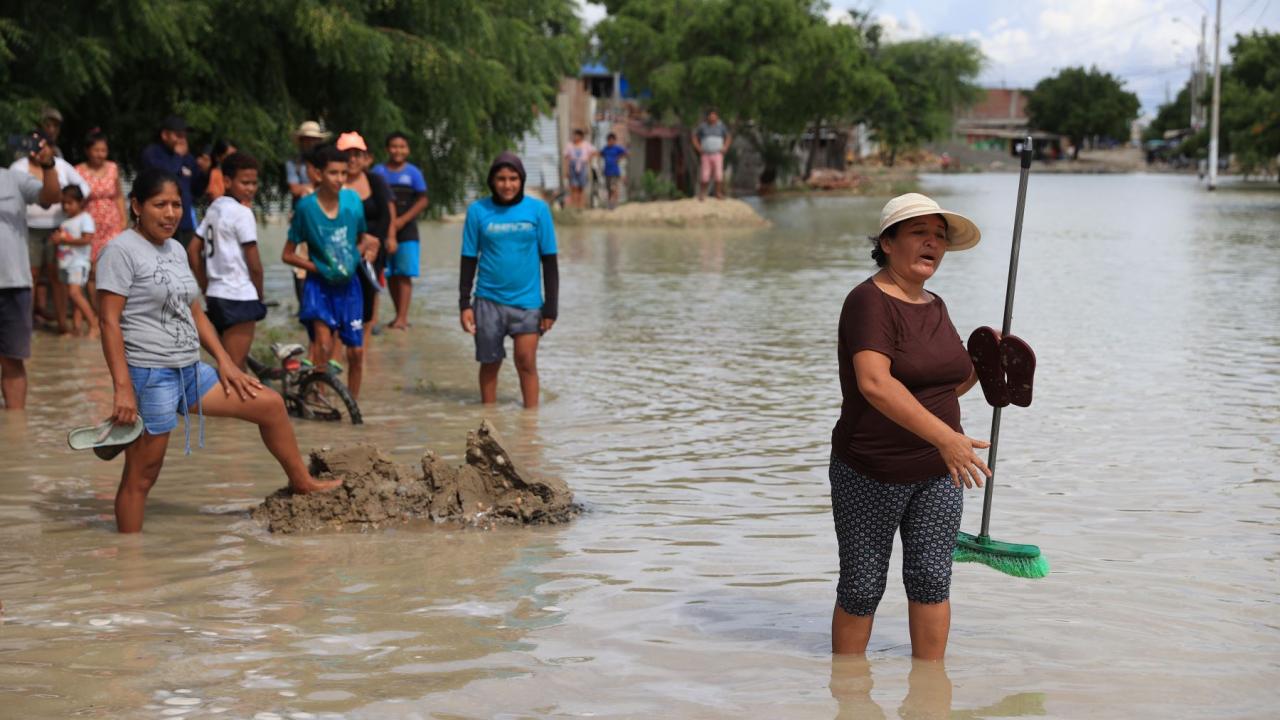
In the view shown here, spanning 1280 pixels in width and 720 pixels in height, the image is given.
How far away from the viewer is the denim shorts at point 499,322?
33.0ft

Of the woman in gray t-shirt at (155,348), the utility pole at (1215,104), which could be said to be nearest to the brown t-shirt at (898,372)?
the woman in gray t-shirt at (155,348)

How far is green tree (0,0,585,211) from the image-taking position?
43.5 ft

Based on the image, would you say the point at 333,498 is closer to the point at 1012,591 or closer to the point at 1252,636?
the point at 1012,591

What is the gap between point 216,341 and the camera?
22.6ft

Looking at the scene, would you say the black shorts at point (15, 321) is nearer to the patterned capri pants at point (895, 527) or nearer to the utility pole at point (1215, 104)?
the patterned capri pants at point (895, 527)

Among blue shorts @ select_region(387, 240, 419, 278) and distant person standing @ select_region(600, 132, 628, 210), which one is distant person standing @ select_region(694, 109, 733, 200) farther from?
blue shorts @ select_region(387, 240, 419, 278)

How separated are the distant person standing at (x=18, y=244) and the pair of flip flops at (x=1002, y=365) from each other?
19.6 feet

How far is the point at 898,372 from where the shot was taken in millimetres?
4652

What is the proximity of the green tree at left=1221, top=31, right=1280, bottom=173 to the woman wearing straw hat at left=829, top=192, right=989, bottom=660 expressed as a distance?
61.5m

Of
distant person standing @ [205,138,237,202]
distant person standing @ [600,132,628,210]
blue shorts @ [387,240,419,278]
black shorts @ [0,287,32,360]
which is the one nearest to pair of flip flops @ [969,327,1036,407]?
black shorts @ [0,287,32,360]

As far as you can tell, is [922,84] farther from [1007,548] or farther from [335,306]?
[1007,548]

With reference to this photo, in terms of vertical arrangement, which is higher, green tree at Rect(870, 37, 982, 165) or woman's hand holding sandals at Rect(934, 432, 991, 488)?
green tree at Rect(870, 37, 982, 165)

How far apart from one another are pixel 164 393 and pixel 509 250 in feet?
11.8

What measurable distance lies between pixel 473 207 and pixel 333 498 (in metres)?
3.37
